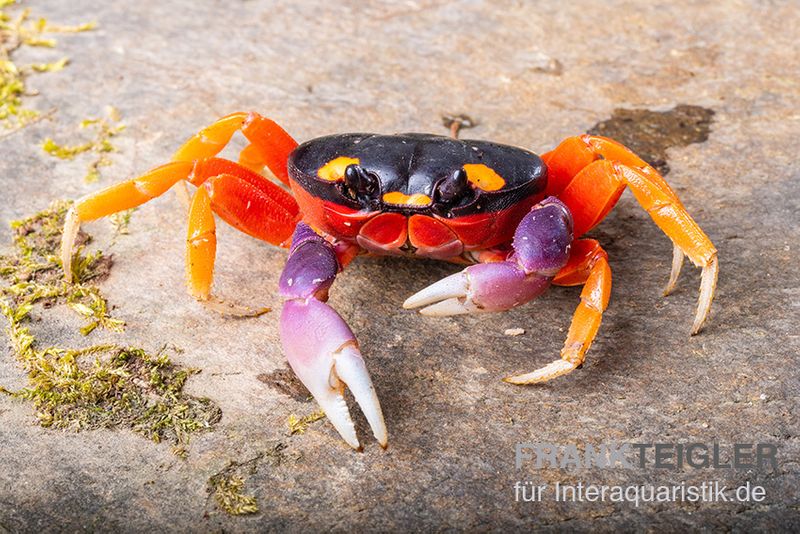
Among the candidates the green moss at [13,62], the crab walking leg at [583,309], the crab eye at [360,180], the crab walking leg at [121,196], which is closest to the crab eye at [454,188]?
the crab eye at [360,180]

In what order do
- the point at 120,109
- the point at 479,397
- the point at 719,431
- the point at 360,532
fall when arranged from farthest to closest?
the point at 120,109, the point at 479,397, the point at 719,431, the point at 360,532

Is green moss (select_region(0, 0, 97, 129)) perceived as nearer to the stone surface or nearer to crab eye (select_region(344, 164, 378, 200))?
the stone surface

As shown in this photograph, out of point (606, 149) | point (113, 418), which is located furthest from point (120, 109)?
point (606, 149)

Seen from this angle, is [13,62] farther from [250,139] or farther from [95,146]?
[250,139]

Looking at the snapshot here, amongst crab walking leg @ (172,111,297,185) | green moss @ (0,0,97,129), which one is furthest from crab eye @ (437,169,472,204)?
green moss @ (0,0,97,129)

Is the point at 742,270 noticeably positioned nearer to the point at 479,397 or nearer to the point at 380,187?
the point at 479,397

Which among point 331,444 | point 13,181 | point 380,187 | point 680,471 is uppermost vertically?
point 380,187
